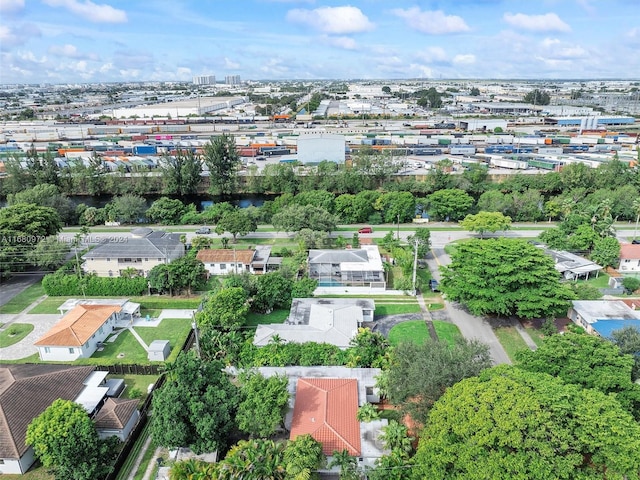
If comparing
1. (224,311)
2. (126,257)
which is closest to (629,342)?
(224,311)

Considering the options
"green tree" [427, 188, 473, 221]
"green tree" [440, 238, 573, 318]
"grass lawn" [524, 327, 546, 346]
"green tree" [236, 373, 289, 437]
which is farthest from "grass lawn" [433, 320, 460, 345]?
"green tree" [427, 188, 473, 221]

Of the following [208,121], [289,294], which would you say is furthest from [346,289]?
[208,121]

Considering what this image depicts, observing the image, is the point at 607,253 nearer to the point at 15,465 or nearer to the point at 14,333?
the point at 15,465

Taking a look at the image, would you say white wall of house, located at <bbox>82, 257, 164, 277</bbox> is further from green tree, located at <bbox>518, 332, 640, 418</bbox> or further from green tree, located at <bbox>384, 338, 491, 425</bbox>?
green tree, located at <bbox>518, 332, 640, 418</bbox>

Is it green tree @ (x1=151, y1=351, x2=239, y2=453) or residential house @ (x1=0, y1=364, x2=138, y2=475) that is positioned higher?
green tree @ (x1=151, y1=351, x2=239, y2=453)

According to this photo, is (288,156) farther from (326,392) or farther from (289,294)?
(326,392)

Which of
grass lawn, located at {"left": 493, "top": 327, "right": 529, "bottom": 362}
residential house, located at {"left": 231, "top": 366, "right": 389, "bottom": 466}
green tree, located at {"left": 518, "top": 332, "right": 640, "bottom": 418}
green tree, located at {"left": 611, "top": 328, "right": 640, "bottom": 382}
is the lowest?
grass lawn, located at {"left": 493, "top": 327, "right": 529, "bottom": 362}

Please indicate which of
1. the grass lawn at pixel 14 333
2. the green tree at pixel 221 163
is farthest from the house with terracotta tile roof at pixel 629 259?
the green tree at pixel 221 163
